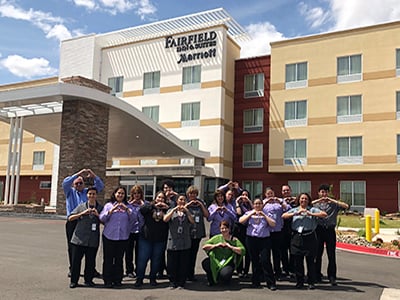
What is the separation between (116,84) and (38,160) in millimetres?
13625

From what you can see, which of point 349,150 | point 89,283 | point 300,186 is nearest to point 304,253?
point 89,283

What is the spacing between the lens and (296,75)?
1312 inches

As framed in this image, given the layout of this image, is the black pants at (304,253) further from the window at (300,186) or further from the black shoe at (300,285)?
the window at (300,186)

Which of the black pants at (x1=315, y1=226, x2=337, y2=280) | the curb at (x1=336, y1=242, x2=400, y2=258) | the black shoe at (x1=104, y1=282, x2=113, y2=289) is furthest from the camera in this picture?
the curb at (x1=336, y1=242, x2=400, y2=258)

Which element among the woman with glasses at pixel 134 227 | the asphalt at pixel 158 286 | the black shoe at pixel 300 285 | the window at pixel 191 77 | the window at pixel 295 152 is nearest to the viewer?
the asphalt at pixel 158 286

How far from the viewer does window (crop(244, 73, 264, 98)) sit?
35688 mm

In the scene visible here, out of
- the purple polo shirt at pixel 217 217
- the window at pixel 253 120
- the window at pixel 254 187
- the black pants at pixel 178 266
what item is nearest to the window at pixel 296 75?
the window at pixel 253 120

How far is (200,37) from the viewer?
118ft

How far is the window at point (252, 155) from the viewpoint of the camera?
3519 centimetres

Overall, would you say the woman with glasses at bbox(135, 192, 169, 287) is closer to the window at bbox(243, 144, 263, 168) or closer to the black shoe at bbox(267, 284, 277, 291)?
the black shoe at bbox(267, 284, 277, 291)

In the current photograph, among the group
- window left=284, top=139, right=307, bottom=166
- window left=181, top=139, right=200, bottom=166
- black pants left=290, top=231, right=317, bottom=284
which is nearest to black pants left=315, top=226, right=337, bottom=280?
black pants left=290, top=231, right=317, bottom=284

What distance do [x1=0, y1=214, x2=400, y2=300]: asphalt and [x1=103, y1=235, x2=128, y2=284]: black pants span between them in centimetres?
20

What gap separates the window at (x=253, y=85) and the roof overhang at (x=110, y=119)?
7450 millimetres

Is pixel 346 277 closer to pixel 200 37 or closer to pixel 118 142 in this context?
pixel 118 142
